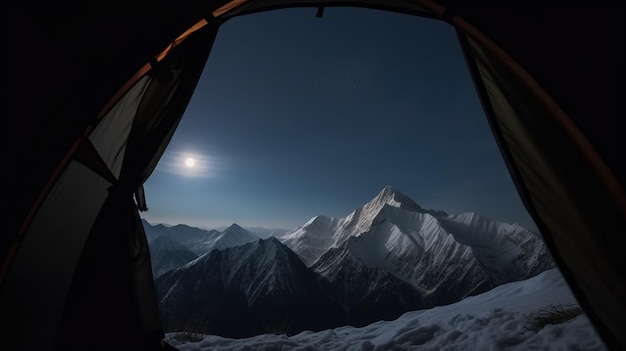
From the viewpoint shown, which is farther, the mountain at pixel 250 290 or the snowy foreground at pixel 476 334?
the mountain at pixel 250 290

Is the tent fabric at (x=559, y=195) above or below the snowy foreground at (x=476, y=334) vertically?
above

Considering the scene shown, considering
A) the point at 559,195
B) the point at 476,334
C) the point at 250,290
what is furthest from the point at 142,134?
the point at 250,290

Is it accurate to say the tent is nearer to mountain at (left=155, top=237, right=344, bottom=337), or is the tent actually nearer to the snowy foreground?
the snowy foreground

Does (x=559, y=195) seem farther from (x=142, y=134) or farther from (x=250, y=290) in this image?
(x=250, y=290)

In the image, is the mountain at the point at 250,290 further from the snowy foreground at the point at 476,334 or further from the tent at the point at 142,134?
the tent at the point at 142,134

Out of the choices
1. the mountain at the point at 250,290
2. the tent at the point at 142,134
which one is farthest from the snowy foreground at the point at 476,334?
the mountain at the point at 250,290

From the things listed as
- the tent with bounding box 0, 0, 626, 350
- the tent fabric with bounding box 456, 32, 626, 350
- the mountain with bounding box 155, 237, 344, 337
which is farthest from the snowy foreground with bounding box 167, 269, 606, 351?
the mountain with bounding box 155, 237, 344, 337
